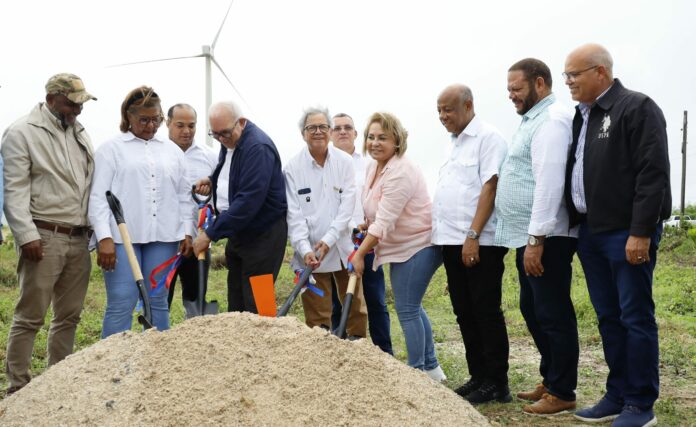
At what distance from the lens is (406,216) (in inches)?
176

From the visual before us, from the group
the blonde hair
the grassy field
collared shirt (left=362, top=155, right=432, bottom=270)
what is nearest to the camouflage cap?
the blonde hair

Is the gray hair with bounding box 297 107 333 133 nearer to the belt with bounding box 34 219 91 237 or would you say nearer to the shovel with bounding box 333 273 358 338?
the shovel with bounding box 333 273 358 338

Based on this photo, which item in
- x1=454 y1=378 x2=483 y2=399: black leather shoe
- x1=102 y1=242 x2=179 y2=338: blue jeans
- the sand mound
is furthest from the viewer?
x1=454 y1=378 x2=483 y2=399: black leather shoe

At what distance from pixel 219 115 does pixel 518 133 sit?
6.05 ft

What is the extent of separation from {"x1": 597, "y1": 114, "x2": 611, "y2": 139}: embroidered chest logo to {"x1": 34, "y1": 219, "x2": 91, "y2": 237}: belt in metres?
3.10

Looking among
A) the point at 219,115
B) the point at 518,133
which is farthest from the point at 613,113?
the point at 219,115

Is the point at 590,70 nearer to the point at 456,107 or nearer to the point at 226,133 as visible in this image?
the point at 456,107

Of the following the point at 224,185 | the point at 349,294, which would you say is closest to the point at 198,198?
the point at 224,185

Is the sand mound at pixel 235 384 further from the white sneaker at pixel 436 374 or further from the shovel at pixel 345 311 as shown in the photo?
the white sneaker at pixel 436 374

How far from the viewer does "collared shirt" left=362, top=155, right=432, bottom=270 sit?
4375 mm

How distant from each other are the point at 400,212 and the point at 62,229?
2068 mm

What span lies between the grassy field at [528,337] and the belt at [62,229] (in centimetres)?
138

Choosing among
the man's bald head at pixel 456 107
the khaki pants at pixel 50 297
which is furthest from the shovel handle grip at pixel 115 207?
the man's bald head at pixel 456 107

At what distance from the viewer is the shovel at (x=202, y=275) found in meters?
4.36
